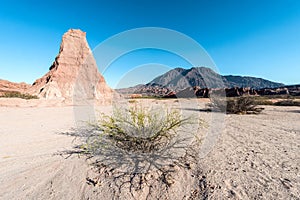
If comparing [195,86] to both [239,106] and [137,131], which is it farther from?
[137,131]

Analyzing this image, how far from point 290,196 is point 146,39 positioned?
16.1ft

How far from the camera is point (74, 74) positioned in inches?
1073

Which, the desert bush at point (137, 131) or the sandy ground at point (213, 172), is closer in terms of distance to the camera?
the sandy ground at point (213, 172)

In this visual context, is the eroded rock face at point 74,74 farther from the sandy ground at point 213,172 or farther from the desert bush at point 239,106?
the sandy ground at point 213,172

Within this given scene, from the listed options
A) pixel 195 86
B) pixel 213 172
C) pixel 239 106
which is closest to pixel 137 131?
pixel 213 172

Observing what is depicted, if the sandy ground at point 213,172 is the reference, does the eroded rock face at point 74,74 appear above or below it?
above

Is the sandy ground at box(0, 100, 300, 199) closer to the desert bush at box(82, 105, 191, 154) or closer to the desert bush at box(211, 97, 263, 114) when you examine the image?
the desert bush at box(82, 105, 191, 154)

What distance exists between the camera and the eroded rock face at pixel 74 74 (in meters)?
24.5

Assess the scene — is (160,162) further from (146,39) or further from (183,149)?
(146,39)

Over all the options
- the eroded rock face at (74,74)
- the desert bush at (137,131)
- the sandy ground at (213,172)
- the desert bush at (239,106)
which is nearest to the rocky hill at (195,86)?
the desert bush at (239,106)

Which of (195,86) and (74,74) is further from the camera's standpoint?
(195,86)

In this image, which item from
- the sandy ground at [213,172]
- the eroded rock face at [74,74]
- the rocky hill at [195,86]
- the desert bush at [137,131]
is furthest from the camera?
the eroded rock face at [74,74]

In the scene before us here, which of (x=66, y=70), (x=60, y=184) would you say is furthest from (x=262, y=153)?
(x=66, y=70)

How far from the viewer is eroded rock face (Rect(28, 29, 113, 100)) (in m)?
24.5
